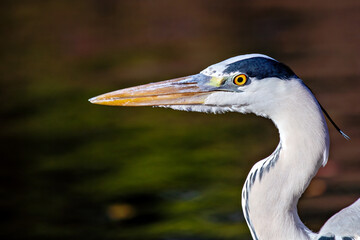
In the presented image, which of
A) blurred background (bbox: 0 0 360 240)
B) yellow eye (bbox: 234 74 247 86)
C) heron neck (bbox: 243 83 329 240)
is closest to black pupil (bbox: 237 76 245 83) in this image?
yellow eye (bbox: 234 74 247 86)

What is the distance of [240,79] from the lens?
11.2 feet

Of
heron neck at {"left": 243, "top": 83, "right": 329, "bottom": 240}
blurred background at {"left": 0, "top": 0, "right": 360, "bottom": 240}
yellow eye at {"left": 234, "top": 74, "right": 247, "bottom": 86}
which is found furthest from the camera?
blurred background at {"left": 0, "top": 0, "right": 360, "bottom": 240}

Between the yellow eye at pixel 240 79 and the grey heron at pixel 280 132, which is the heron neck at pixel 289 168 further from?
the yellow eye at pixel 240 79

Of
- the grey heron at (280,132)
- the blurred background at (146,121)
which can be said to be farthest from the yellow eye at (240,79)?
the blurred background at (146,121)

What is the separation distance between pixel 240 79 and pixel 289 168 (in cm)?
46

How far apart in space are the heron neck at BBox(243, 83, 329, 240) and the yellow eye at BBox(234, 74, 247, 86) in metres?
0.20

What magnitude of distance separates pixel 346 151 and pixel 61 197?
2.80 metres

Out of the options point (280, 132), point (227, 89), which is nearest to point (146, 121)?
point (227, 89)

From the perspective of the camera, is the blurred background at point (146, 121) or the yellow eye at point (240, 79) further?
the blurred background at point (146, 121)

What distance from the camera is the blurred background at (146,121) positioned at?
20.3ft

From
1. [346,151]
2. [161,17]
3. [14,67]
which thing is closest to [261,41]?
[161,17]

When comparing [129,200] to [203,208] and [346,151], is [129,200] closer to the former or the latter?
[203,208]

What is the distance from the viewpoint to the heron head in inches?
131

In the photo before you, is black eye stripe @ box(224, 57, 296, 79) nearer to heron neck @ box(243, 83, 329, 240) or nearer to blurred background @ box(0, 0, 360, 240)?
heron neck @ box(243, 83, 329, 240)
